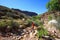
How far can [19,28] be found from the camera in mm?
17172

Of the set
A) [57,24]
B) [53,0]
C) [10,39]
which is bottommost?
[10,39]

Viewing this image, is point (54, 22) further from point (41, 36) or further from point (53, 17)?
point (41, 36)

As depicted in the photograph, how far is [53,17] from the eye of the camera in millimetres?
A: 16625

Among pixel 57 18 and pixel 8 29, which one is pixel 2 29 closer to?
pixel 8 29

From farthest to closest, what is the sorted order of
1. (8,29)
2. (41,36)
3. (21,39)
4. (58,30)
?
(8,29) < (58,30) < (21,39) < (41,36)

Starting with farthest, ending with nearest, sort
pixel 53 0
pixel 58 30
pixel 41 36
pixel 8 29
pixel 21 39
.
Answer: pixel 53 0 → pixel 8 29 → pixel 58 30 → pixel 21 39 → pixel 41 36

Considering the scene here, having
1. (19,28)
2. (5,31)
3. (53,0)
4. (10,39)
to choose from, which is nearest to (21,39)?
(10,39)

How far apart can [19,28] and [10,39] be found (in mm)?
4708

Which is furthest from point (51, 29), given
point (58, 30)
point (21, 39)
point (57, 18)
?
point (21, 39)

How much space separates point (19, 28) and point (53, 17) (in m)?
3.87

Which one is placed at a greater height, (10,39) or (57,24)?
Answer: (57,24)

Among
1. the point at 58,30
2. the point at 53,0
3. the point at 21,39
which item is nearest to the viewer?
the point at 21,39

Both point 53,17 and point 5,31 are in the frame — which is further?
point 53,17

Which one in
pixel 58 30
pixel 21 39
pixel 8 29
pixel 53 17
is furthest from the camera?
pixel 53 17
